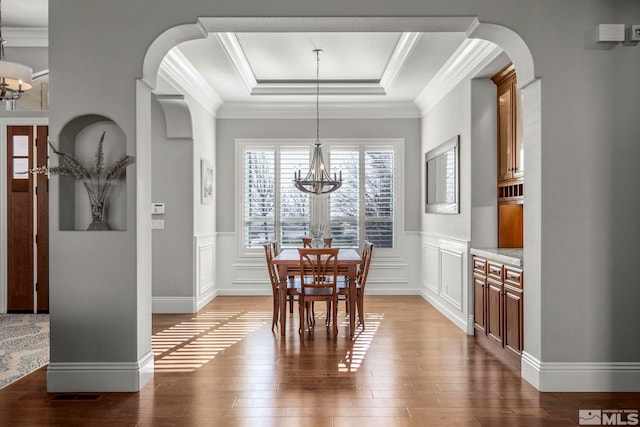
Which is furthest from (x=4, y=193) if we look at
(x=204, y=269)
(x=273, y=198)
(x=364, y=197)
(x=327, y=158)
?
(x=364, y=197)

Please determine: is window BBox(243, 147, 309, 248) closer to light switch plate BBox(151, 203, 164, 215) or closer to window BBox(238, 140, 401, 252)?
window BBox(238, 140, 401, 252)

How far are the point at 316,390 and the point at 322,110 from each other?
511 cm

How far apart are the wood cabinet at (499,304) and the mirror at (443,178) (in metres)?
1.07

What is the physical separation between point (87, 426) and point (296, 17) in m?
2.90

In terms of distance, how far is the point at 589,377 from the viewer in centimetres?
356

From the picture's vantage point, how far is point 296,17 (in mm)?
3547

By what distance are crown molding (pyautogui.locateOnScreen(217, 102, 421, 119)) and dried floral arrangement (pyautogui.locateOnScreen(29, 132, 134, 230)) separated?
423 centimetres

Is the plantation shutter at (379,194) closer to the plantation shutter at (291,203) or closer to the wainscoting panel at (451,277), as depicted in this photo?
the plantation shutter at (291,203)

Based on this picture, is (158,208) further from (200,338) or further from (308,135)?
(308,135)

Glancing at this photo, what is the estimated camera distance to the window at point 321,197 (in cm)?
793

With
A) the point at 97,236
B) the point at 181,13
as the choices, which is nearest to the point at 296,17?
the point at 181,13

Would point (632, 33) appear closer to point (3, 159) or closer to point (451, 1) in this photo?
point (451, 1)

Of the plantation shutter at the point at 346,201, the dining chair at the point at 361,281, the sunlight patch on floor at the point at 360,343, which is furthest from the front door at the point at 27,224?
the plantation shutter at the point at 346,201

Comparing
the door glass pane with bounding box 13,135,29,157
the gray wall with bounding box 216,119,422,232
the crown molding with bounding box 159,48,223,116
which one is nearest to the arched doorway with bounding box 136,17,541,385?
the crown molding with bounding box 159,48,223,116
